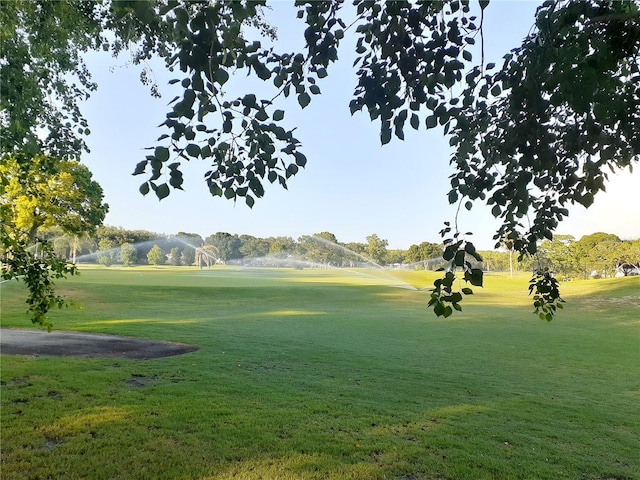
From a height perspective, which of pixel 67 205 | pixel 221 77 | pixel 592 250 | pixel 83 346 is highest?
pixel 67 205

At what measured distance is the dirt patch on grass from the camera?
9.55 m

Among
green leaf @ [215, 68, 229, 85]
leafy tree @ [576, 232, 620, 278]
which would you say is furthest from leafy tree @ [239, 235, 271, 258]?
green leaf @ [215, 68, 229, 85]

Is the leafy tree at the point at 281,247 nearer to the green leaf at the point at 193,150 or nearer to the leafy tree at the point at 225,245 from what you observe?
the leafy tree at the point at 225,245

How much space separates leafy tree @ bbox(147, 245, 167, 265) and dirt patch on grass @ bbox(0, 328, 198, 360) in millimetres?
61825

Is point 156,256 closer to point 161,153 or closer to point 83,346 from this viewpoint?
point 83,346

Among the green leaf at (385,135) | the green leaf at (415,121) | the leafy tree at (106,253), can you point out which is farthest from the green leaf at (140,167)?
the leafy tree at (106,253)

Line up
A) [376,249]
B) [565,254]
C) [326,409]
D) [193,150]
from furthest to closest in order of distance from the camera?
[376,249]
[565,254]
[326,409]
[193,150]

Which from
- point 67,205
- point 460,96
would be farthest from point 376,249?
point 460,96

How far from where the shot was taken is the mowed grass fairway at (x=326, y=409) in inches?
168

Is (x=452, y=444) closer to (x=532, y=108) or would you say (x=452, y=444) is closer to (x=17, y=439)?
(x=532, y=108)

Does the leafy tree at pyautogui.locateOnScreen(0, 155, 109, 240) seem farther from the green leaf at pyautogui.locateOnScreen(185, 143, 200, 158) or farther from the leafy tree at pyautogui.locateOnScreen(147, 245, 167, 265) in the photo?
the leafy tree at pyautogui.locateOnScreen(147, 245, 167, 265)

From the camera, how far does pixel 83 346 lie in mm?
10484

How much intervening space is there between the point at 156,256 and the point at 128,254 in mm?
7542

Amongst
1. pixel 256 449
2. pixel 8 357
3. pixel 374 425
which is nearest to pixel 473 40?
pixel 256 449
